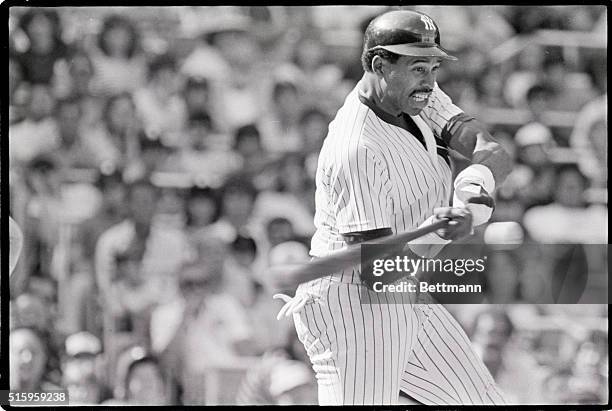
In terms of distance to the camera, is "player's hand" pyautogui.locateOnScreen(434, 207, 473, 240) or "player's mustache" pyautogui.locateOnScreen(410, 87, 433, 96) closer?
"player's hand" pyautogui.locateOnScreen(434, 207, 473, 240)

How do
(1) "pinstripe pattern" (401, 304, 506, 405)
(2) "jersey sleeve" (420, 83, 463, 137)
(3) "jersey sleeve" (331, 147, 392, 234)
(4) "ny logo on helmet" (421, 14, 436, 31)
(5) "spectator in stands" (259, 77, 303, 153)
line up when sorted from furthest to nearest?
(5) "spectator in stands" (259, 77, 303, 153), (2) "jersey sleeve" (420, 83, 463, 137), (4) "ny logo on helmet" (421, 14, 436, 31), (1) "pinstripe pattern" (401, 304, 506, 405), (3) "jersey sleeve" (331, 147, 392, 234)

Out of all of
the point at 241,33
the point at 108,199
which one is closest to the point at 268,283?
the point at 108,199

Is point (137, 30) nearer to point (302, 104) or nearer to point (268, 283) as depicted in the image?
point (302, 104)

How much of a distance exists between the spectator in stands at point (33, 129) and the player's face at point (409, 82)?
1.37 metres

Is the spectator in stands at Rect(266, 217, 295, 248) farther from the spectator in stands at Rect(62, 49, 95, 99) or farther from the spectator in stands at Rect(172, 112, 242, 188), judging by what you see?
the spectator in stands at Rect(62, 49, 95, 99)

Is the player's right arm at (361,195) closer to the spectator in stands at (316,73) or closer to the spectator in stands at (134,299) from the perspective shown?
the spectator in stands at (316,73)

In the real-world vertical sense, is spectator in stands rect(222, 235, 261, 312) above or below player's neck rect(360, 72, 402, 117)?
below

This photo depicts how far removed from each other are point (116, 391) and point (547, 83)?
2.10 metres

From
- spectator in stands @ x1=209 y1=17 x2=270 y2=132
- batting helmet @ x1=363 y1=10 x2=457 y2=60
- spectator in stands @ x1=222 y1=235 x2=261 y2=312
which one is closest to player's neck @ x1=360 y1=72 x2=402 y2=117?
batting helmet @ x1=363 y1=10 x2=457 y2=60

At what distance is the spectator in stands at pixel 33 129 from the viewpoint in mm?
4027

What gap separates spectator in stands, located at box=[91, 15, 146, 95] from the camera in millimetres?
4012

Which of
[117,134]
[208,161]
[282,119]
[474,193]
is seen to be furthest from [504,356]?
[117,134]

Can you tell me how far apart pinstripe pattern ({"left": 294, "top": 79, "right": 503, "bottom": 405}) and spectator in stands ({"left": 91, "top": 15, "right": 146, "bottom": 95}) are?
933 mm
